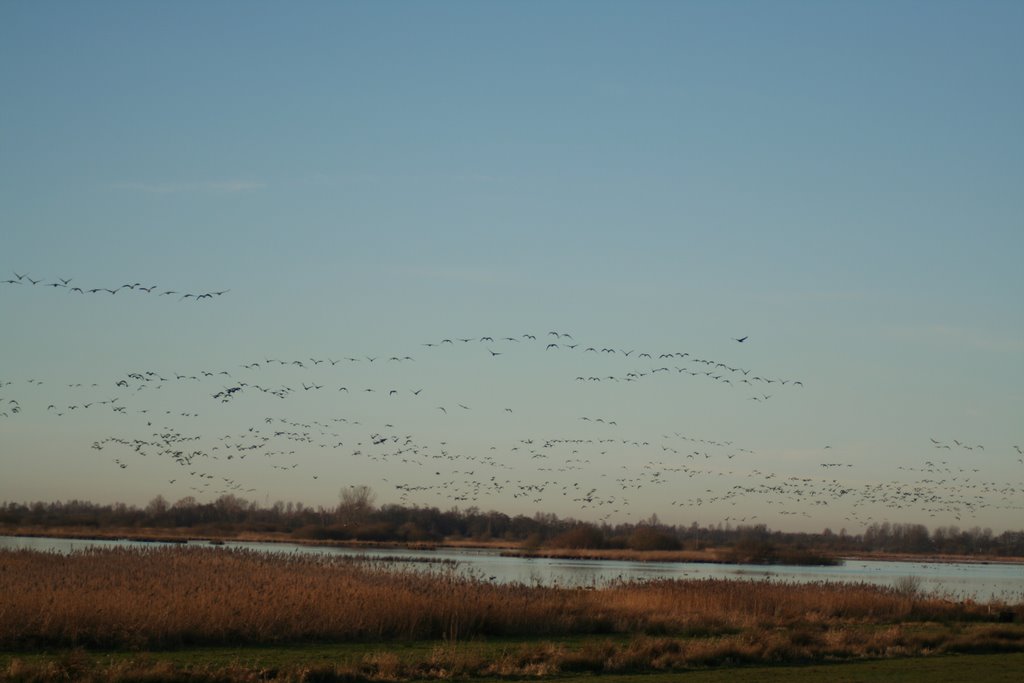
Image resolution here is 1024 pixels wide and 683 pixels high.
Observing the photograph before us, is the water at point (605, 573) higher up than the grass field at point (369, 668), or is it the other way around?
the grass field at point (369, 668)

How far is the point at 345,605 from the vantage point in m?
29.5

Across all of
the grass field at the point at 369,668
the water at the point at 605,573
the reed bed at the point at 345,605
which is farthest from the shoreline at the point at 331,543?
the grass field at the point at 369,668

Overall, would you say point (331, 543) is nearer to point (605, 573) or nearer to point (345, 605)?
point (605, 573)

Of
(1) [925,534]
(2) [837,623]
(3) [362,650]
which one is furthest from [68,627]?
(1) [925,534]

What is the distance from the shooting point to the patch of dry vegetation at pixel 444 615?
24109 mm

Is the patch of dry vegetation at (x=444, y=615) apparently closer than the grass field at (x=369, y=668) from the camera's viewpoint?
No

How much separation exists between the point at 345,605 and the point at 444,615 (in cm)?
308

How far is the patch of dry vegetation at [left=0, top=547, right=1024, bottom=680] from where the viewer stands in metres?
24.1

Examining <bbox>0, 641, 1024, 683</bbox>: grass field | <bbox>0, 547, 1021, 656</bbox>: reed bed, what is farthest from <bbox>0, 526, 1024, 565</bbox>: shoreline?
<bbox>0, 641, 1024, 683</bbox>: grass field

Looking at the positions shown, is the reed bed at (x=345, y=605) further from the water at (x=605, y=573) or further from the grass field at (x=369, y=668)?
the water at (x=605, y=573)

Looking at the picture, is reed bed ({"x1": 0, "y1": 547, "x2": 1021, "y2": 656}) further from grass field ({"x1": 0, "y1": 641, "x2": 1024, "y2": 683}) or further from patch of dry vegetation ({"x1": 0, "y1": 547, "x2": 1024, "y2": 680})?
grass field ({"x1": 0, "y1": 641, "x2": 1024, "y2": 683})

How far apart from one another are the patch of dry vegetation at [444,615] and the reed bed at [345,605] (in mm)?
53

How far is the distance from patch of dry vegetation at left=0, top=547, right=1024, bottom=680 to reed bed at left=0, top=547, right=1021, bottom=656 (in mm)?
53

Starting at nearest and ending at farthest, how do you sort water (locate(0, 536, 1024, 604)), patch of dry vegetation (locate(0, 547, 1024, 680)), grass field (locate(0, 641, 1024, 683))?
grass field (locate(0, 641, 1024, 683))
patch of dry vegetation (locate(0, 547, 1024, 680))
water (locate(0, 536, 1024, 604))
